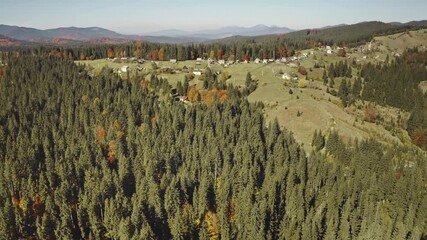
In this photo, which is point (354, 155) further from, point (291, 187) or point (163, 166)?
point (163, 166)

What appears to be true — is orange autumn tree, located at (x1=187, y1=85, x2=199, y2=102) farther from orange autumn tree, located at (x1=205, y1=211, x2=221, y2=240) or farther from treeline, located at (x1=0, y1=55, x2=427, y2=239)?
orange autumn tree, located at (x1=205, y1=211, x2=221, y2=240)

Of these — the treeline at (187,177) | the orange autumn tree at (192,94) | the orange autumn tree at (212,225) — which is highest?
the orange autumn tree at (192,94)

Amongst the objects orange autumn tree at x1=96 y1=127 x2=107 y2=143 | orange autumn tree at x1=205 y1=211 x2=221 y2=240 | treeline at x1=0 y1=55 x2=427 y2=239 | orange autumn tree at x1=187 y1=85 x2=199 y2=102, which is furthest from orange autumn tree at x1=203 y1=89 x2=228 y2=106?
orange autumn tree at x1=205 y1=211 x2=221 y2=240

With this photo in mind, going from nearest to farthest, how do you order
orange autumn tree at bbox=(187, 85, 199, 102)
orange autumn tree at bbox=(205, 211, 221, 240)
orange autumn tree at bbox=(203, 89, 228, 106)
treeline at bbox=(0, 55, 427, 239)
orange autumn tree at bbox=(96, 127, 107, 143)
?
treeline at bbox=(0, 55, 427, 239) < orange autumn tree at bbox=(205, 211, 221, 240) < orange autumn tree at bbox=(96, 127, 107, 143) < orange autumn tree at bbox=(203, 89, 228, 106) < orange autumn tree at bbox=(187, 85, 199, 102)

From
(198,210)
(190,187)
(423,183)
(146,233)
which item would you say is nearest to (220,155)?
(190,187)

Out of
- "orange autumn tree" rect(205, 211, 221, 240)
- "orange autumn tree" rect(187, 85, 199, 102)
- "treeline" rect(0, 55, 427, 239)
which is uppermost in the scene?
"orange autumn tree" rect(187, 85, 199, 102)

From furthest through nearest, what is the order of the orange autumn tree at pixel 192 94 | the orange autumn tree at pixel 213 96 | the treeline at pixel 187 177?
the orange autumn tree at pixel 192 94, the orange autumn tree at pixel 213 96, the treeline at pixel 187 177

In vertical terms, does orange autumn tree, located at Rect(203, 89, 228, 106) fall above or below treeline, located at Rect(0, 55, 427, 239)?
above

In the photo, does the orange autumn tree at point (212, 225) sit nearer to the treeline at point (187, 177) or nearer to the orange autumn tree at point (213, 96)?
the treeline at point (187, 177)

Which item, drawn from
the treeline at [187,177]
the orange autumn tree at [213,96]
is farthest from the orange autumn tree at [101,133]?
the orange autumn tree at [213,96]
